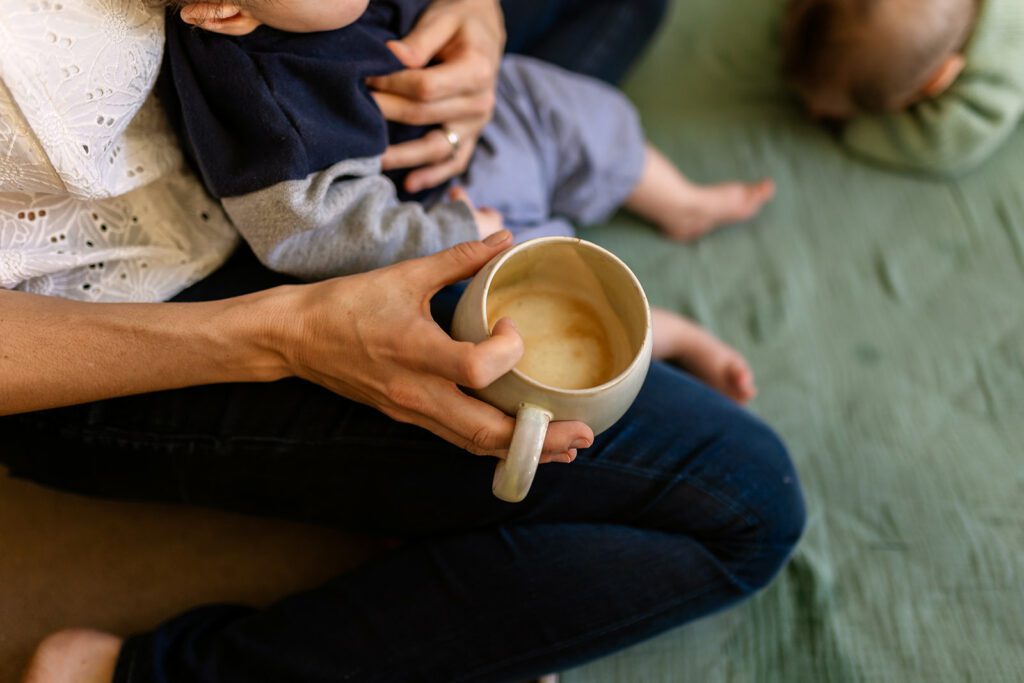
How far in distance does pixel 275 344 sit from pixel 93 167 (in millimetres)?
215

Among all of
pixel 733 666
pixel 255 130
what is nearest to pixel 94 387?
pixel 255 130

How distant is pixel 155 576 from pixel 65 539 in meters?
0.12

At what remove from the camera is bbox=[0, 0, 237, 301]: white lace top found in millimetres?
608

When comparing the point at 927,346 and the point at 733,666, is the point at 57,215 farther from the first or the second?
the point at 927,346

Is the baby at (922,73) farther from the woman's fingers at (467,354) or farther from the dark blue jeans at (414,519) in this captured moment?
the woman's fingers at (467,354)

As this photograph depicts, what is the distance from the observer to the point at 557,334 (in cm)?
66

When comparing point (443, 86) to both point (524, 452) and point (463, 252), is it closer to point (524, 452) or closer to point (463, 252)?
point (463, 252)

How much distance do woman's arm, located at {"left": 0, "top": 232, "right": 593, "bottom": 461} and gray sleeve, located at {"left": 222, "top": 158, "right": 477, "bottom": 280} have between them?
7cm

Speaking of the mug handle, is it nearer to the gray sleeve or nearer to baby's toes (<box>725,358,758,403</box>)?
the gray sleeve

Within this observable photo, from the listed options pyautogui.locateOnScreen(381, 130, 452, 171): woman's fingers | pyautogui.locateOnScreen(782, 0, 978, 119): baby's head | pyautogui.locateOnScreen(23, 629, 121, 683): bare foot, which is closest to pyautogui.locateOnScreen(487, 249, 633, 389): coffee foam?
pyautogui.locateOnScreen(381, 130, 452, 171): woman's fingers

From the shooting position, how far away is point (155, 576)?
35.3 inches

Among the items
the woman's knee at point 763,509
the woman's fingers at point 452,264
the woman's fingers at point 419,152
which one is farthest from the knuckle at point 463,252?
the woman's knee at point 763,509

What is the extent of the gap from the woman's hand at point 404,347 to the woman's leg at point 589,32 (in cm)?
63

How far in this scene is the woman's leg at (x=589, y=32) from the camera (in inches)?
45.7
